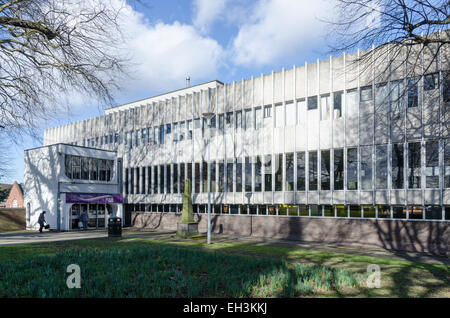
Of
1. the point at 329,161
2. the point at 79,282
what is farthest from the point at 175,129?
the point at 79,282

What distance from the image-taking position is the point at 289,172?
22516 mm

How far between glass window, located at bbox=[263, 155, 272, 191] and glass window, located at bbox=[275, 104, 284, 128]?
2.21m

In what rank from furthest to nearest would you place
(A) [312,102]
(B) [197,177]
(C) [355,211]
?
(B) [197,177], (A) [312,102], (C) [355,211]

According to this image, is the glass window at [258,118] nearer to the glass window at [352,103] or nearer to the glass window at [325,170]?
the glass window at [325,170]

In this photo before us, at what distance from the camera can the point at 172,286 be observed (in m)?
7.68

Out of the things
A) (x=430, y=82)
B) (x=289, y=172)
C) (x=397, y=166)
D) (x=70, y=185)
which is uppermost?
(x=430, y=82)

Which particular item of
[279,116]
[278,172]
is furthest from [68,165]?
[279,116]

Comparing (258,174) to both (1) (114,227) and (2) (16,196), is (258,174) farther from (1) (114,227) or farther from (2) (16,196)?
(2) (16,196)

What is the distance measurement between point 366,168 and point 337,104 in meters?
4.19

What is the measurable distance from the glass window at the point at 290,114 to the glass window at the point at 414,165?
704 cm

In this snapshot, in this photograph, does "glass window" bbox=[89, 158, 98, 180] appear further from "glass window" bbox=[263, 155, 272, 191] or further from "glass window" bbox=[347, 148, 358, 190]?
"glass window" bbox=[347, 148, 358, 190]

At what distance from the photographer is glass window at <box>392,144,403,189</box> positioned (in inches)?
719

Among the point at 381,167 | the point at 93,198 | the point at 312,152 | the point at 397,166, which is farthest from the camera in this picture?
the point at 93,198

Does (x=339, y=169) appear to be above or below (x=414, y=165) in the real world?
below
